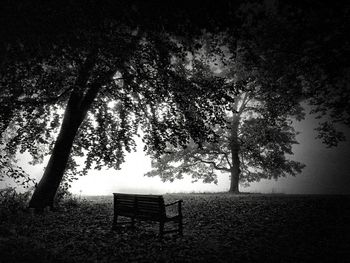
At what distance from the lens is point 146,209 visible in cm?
761

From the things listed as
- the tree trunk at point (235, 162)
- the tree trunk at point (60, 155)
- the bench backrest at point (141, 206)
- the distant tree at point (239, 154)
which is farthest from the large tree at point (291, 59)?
the tree trunk at point (60, 155)

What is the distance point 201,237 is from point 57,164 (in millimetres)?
6790

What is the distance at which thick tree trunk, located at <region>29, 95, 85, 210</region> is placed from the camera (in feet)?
35.1

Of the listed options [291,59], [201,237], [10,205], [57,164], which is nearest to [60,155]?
[57,164]

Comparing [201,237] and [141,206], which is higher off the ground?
[141,206]

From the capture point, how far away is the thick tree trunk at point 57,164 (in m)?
10.7

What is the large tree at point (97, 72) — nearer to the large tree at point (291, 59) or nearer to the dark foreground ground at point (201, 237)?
the large tree at point (291, 59)

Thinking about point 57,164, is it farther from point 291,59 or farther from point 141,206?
point 291,59

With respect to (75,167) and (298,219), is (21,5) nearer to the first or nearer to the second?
(298,219)

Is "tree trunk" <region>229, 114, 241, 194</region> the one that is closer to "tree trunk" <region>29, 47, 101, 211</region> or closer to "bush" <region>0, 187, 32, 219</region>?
"tree trunk" <region>29, 47, 101, 211</region>

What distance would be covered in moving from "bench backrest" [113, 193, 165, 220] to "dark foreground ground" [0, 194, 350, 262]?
0.55 meters

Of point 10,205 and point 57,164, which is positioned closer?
point 10,205

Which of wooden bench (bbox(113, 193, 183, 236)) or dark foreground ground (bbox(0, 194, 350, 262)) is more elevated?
wooden bench (bbox(113, 193, 183, 236))

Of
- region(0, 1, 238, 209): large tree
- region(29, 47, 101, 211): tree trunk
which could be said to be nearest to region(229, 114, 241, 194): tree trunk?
region(0, 1, 238, 209): large tree
